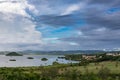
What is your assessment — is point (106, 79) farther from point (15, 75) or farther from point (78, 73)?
point (15, 75)

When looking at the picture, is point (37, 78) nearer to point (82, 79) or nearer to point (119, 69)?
point (82, 79)

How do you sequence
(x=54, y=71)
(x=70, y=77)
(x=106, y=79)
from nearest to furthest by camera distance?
(x=106, y=79)
(x=70, y=77)
(x=54, y=71)

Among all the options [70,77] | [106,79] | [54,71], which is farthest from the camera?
[54,71]

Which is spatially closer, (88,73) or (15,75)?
(15,75)

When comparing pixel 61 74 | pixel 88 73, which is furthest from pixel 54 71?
pixel 88 73

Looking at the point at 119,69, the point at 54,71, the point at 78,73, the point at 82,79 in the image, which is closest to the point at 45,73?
the point at 54,71

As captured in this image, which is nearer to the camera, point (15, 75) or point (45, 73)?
point (15, 75)

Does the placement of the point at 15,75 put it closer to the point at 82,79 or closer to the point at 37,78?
the point at 37,78
